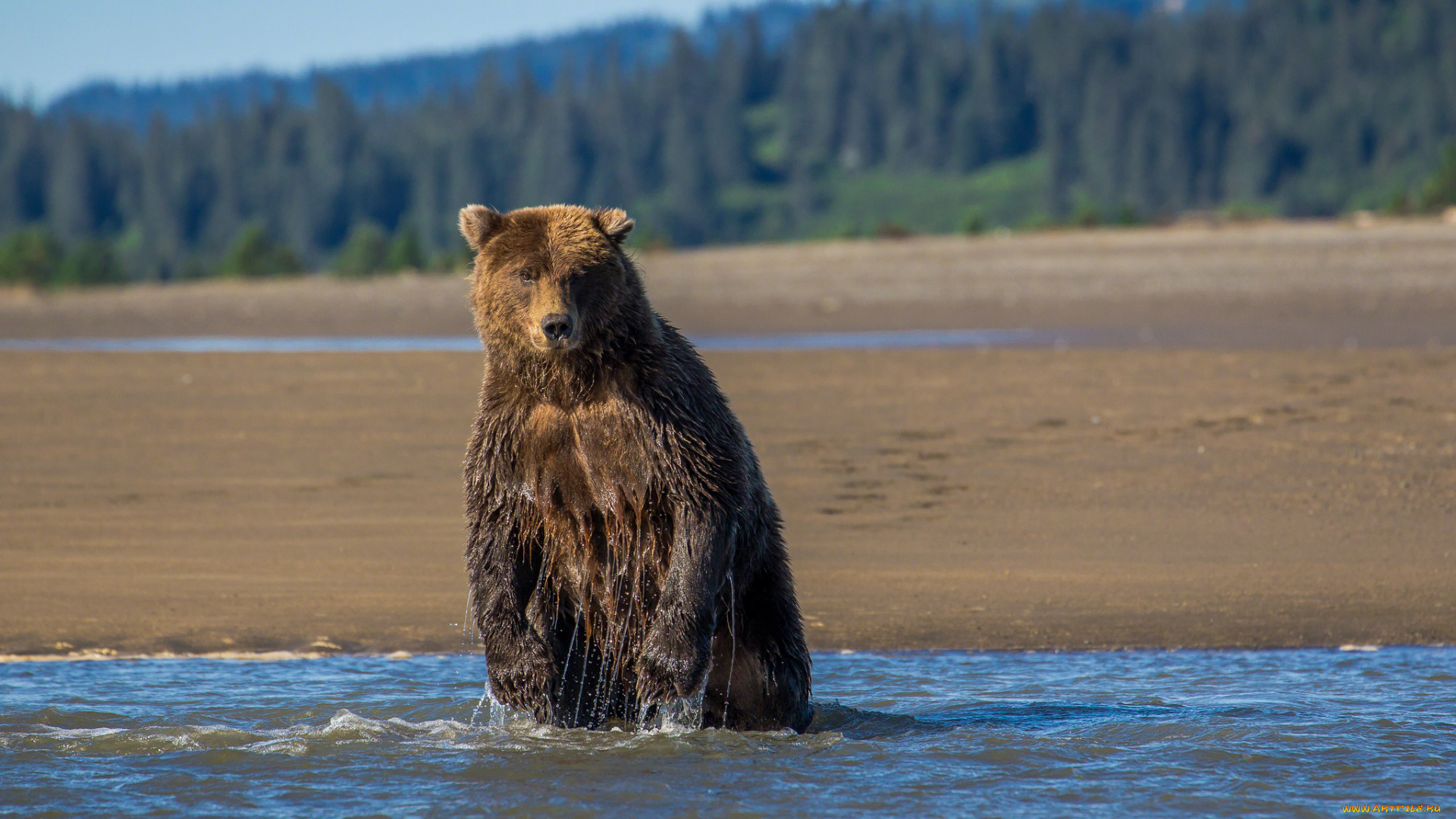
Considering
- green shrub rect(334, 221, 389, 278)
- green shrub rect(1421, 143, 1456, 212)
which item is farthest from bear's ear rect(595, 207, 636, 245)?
green shrub rect(334, 221, 389, 278)

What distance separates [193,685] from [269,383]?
9162mm

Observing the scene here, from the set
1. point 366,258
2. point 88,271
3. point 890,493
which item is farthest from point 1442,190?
point 88,271

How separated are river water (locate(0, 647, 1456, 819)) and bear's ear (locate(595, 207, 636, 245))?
1.84 metres

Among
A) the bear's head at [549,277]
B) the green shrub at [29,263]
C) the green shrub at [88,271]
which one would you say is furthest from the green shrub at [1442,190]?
the green shrub at [29,263]

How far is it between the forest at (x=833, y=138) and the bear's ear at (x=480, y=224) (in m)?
76.5

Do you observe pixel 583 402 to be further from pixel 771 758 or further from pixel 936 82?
pixel 936 82

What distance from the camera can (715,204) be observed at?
4092 inches

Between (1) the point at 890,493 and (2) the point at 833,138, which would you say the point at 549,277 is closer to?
(1) the point at 890,493

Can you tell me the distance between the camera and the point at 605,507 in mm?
5746

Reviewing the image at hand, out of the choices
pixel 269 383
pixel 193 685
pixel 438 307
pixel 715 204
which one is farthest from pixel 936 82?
pixel 193 685

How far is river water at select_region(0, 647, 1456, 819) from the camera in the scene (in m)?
5.54

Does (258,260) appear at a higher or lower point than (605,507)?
higher

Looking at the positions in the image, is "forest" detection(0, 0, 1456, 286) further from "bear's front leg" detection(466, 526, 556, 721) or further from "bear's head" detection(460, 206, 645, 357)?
"bear's front leg" detection(466, 526, 556, 721)

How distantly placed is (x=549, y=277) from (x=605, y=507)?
839 mm
